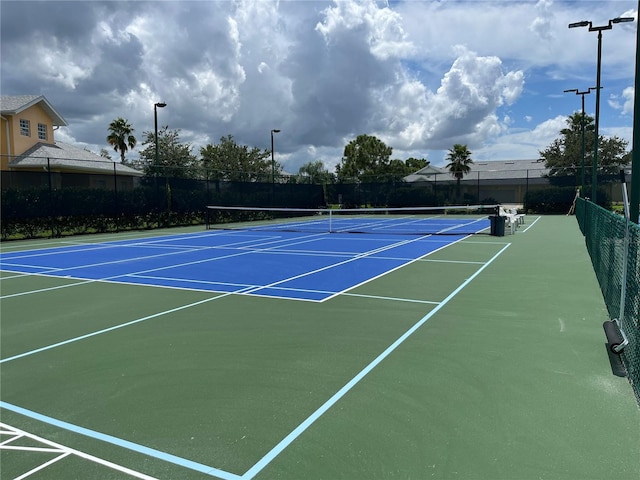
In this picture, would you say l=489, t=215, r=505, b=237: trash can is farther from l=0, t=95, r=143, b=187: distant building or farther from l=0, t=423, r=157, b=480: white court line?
l=0, t=95, r=143, b=187: distant building

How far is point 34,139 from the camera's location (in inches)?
1298

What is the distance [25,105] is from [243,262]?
87.7 ft

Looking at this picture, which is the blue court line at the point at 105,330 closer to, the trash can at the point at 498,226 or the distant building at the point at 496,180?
the trash can at the point at 498,226

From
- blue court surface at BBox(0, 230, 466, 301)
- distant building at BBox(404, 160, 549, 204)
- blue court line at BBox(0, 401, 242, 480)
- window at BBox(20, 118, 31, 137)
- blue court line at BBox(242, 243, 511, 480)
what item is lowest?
blue court line at BBox(0, 401, 242, 480)

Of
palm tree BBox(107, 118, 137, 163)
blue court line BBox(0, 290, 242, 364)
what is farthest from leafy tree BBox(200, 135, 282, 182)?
blue court line BBox(0, 290, 242, 364)

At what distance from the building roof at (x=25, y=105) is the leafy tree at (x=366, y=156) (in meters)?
39.6

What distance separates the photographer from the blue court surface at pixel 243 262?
9406 mm

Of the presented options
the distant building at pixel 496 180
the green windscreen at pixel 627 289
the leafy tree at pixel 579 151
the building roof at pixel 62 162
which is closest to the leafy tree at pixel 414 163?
the distant building at pixel 496 180

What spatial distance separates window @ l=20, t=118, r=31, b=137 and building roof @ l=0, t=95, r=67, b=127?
1.04m

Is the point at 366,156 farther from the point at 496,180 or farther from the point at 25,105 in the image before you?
the point at 25,105

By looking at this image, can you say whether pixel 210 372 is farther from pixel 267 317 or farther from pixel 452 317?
pixel 452 317

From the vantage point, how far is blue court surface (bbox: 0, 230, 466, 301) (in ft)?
30.9

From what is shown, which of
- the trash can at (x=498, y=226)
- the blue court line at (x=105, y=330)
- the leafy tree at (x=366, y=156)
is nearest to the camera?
the blue court line at (x=105, y=330)

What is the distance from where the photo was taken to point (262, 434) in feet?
11.6
